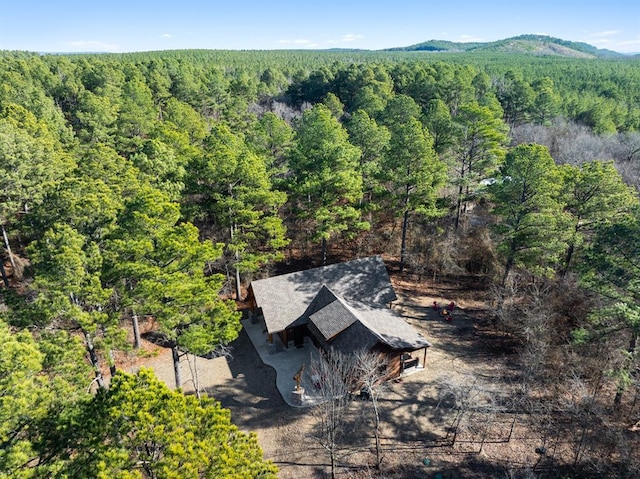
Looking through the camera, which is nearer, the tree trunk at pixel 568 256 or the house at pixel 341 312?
the house at pixel 341 312

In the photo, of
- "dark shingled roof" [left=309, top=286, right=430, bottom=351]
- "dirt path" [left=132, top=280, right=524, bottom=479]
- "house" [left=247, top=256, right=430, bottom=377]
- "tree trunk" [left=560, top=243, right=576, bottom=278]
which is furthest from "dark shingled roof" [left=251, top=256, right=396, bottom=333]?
"tree trunk" [left=560, top=243, right=576, bottom=278]

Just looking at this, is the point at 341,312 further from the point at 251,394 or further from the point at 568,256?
the point at 568,256

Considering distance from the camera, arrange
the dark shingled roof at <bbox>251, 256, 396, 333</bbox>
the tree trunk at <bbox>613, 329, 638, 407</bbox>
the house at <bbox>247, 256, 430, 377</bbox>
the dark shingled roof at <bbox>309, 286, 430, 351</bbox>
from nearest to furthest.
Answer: the tree trunk at <bbox>613, 329, 638, 407</bbox>, the dark shingled roof at <bbox>309, 286, 430, 351</bbox>, the house at <bbox>247, 256, 430, 377</bbox>, the dark shingled roof at <bbox>251, 256, 396, 333</bbox>

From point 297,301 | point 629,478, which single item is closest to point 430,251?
point 297,301

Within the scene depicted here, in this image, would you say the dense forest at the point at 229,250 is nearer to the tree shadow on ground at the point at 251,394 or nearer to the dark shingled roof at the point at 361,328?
the tree shadow on ground at the point at 251,394

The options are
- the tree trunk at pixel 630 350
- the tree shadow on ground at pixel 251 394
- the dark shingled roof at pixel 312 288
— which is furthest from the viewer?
the dark shingled roof at pixel 312 288

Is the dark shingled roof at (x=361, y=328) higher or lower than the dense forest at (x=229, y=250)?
lower

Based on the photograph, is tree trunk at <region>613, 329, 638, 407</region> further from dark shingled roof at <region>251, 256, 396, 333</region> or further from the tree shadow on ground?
the tree shadow on ground

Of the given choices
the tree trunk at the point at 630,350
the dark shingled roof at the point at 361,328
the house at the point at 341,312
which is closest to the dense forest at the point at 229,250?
the tree trunk at the point at 630,350
